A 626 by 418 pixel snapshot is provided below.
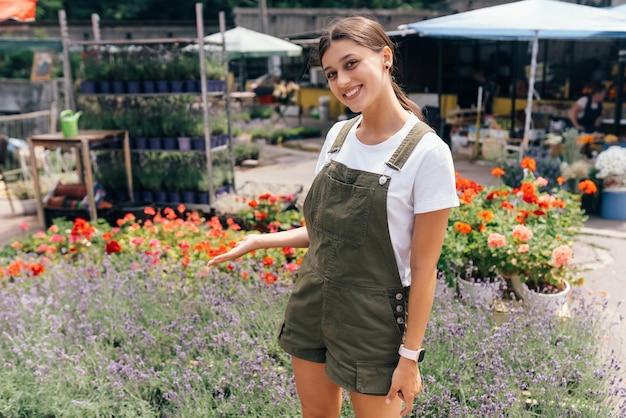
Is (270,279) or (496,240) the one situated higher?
(496,240)

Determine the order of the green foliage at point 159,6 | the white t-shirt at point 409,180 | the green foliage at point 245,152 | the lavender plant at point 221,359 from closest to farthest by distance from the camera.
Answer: the white t-shirt at point 409,180
the lavender plant at point 221,359
the green foliage at point 245,152
the green foliage at point 159,6

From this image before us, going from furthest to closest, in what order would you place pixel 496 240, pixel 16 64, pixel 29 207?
pixel 16 64 → pixel 29 207 → pixel 496 240

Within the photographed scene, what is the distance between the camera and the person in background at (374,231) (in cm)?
175

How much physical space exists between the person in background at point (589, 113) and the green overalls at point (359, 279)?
32.1 feet

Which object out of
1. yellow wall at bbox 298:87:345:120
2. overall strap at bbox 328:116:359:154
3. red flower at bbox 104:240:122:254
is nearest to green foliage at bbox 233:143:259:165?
red flower at bbox 104:240:122:254

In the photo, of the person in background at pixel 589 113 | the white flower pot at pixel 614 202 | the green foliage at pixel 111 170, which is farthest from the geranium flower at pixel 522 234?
the person in background at pixel 589 113

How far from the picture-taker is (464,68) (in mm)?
14641

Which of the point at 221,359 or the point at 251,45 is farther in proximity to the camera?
the point at 251,45

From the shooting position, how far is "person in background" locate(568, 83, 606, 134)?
1045cm

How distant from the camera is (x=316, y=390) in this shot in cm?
210

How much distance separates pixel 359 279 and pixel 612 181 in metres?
6.12

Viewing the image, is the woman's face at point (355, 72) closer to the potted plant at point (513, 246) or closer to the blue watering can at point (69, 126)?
the potted plant at point (513, 246)

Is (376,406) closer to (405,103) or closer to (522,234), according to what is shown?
(405,103)

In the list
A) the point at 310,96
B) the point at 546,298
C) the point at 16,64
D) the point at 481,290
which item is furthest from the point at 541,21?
the point at 16,64
